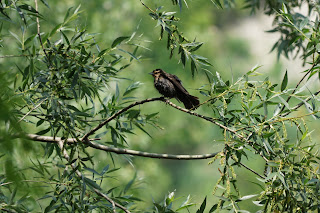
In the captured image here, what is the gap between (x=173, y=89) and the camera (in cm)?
158

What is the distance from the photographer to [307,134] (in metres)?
1.09

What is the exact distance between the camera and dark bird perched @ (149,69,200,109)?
1460 mm

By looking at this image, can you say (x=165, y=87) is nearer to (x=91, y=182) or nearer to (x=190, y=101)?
(x=190, y=101)

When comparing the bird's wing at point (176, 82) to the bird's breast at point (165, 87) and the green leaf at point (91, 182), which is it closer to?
the bird's breast at point (165, 87)

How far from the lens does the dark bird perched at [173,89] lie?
1460mm

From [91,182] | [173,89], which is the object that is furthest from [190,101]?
[91,182]

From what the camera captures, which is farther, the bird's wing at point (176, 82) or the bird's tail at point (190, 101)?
the bird's wing at point (176, 82)

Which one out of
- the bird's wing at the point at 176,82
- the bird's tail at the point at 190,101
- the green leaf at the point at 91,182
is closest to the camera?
the green leaf at the point at 91,182

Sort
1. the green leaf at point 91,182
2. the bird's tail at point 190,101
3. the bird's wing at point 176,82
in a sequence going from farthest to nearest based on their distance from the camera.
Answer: the bird's wing at point 176,82 → the bird's tail at point 190,101 → the green leaf at point 91,182

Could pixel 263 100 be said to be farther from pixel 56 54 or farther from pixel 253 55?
pixel 253 55

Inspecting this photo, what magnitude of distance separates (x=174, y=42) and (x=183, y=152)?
21.3 feet

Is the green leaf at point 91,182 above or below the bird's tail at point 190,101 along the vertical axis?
below

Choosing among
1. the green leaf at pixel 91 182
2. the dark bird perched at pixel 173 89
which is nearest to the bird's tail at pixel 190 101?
the dark bird perched at pixel 173 89

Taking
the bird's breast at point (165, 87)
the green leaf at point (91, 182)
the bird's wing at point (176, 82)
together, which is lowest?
the green leaf at point (91, 182)
